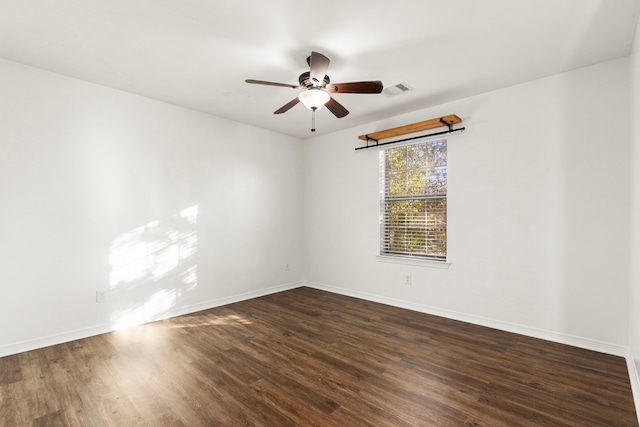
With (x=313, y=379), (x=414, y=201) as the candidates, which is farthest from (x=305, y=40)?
(x=313, y=379)

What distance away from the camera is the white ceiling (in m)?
2.08

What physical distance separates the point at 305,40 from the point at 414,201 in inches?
98.7

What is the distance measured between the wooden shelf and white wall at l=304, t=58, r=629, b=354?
218 mm

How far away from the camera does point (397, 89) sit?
11.1ft

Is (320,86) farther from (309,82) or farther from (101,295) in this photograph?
(101,295)

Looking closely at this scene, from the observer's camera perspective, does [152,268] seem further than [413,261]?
No

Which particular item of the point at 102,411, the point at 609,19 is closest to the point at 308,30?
the point at 609,19

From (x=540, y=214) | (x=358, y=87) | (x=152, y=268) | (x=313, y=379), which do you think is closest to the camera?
(x=313, y=379)

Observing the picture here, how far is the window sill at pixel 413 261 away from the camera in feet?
12.4

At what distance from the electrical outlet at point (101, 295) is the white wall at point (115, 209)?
0.04m

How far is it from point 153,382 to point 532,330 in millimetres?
3540

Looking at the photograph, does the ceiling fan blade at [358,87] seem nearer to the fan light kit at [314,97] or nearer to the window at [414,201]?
the fan light kit at [314,97]

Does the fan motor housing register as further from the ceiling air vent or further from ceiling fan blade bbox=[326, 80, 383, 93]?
the ceiling air vent

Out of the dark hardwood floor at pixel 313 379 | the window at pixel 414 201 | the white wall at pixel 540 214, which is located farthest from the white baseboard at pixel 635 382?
the window at pixel 414 201
